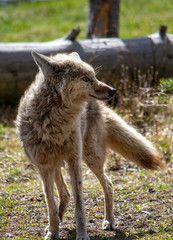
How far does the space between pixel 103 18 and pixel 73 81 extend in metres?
6.15

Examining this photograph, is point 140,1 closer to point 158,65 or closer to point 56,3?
point 56,3

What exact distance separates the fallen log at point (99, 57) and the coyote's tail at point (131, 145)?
10.2 feet

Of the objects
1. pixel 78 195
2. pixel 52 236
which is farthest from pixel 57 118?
pixel 52 236

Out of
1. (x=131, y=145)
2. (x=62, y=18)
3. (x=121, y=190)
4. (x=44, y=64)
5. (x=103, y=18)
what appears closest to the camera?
(x=44, y=64)

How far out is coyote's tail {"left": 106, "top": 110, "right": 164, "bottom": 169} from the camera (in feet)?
15.4

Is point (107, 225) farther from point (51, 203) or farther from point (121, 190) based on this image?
point (121, 190)

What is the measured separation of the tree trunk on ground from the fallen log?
1.32m

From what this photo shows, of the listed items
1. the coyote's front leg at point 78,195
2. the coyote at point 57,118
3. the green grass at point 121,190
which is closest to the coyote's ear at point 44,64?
the coyote at point 57,118

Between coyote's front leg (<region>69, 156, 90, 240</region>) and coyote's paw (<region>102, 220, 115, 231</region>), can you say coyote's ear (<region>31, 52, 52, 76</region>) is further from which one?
coyote's paw (<region>102, 220, 115, 231</region>)

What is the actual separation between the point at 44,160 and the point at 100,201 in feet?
4.85

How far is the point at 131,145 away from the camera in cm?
476

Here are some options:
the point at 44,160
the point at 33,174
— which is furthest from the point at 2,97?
the point at 44,160

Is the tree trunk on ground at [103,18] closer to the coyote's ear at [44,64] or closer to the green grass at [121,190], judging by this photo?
the green grass at [121,190]

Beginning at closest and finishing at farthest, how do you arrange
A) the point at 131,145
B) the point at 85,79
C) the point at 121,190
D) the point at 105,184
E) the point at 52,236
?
the point at 85,79
the point at 52,236
the point at 105,184
the point at 131,145
the point at 121,190
